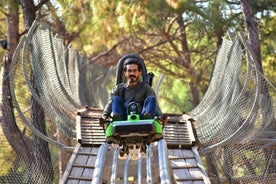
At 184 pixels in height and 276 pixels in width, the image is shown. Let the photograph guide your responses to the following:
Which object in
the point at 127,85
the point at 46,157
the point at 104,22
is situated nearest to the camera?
the point at 127,85

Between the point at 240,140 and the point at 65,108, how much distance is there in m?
1.80

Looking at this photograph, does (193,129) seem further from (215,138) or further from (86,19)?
(86,19)

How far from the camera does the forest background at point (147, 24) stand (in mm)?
7324

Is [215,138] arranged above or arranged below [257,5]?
below

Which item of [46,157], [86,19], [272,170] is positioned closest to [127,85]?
[46,157]

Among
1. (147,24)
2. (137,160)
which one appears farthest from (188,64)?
(137,160)

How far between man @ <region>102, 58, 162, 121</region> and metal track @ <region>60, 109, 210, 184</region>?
24 cm

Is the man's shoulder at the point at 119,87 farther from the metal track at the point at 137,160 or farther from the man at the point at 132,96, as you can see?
the metal track at the point at 137,160

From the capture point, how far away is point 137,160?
3809mm

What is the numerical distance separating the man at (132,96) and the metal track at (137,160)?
239 millimetres

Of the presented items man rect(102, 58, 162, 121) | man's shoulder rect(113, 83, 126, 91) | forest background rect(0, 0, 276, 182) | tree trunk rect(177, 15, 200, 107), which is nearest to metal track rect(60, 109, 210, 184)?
man rect(102, 58, 162, 121)

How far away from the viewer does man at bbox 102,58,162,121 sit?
12.4ft

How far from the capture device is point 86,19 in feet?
31.6

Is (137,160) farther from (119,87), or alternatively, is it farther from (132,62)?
(132,62)
